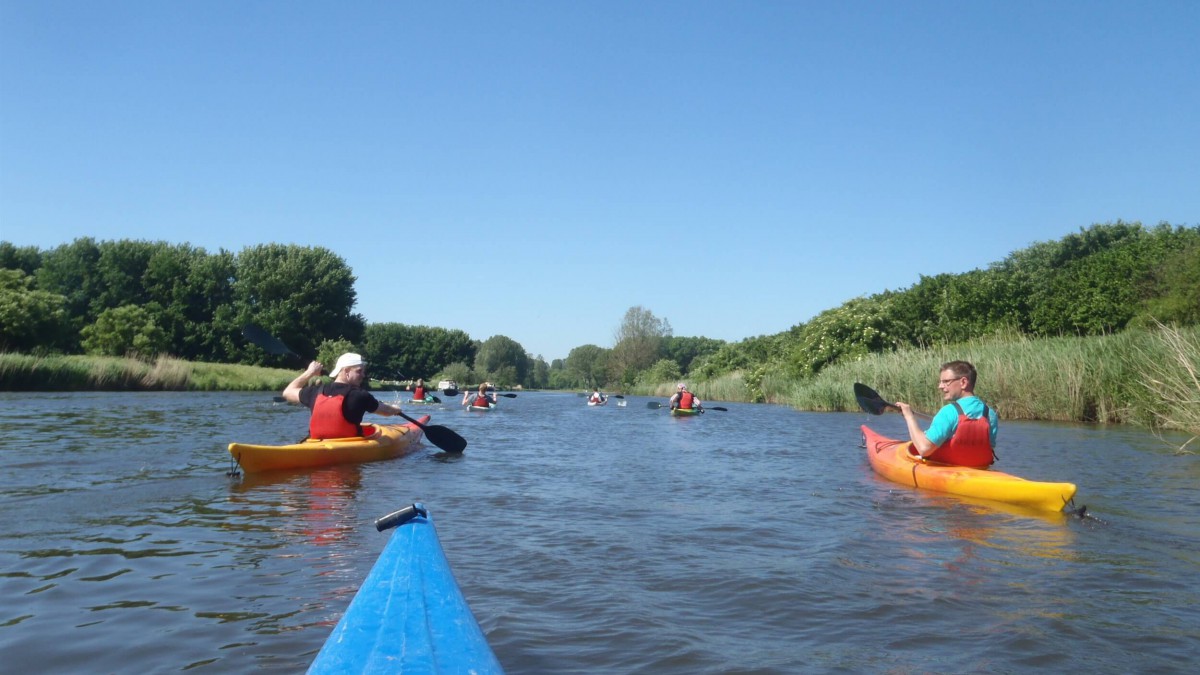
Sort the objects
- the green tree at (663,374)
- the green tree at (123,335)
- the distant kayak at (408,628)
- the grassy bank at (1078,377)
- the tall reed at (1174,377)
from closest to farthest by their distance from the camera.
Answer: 1. the distant kayak at (408,628)
2. the tall reed at (1174,377)
3. the grassy bank at (1078,377)
4. the green tree at (123,335)
5. the green tree at (663,374)

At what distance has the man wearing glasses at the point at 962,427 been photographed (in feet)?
23.9

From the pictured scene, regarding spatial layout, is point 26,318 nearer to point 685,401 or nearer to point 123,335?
point 123,335

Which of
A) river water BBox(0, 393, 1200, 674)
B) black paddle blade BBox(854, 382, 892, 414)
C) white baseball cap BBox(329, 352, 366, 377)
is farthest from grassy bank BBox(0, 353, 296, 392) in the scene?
black paddle blade BBox(854, 382, 892, 414)

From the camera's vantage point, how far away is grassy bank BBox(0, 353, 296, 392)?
2238 cm

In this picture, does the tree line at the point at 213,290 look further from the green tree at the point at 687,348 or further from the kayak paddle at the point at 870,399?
the green tree at the point at 687,348

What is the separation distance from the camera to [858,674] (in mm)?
→ 3023

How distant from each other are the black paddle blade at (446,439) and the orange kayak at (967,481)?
18.1ft

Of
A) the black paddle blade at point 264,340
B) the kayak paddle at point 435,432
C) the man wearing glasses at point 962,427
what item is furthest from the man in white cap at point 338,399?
the man wearing glasses at point 962,427

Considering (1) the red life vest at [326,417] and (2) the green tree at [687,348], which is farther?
(2) the green tree at [687,348]

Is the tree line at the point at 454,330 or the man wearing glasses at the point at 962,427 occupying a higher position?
the tree line at the point at 454,330

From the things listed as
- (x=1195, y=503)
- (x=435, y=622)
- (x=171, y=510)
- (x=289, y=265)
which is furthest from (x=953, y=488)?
(x=289, y=265)

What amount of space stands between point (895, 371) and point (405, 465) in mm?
14352

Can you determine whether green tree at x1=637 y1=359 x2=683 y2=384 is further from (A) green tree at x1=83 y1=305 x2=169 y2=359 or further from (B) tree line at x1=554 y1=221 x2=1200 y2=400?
(A) green tree at x1=83 y1=305 x2=169 y2=359

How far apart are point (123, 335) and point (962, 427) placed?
40.3 metres
